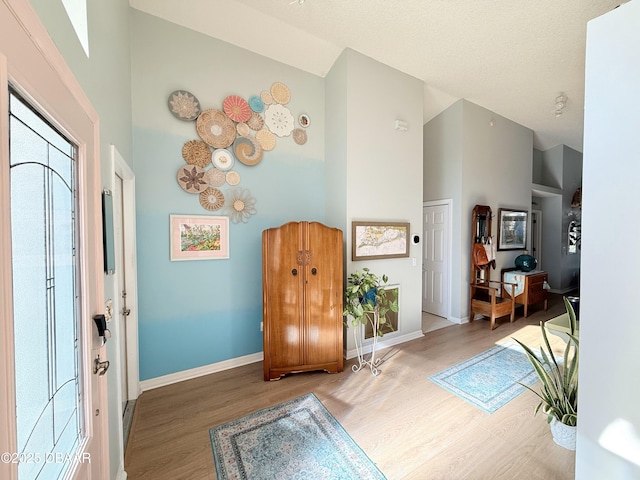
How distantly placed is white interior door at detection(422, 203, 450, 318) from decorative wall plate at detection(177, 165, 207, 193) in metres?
3.63

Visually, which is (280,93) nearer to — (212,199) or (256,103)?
(256,103)

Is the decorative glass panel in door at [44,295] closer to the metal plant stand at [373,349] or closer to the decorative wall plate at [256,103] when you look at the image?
the decorative wall plate at [256,103]

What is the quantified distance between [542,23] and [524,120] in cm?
236

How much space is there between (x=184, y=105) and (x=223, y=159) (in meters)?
0.59

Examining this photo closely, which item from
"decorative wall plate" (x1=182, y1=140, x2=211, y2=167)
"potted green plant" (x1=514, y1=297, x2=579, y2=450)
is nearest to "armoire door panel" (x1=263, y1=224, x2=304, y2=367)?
"decorative wall plate" (x1=182, y1=140, x2=211, y2=167)

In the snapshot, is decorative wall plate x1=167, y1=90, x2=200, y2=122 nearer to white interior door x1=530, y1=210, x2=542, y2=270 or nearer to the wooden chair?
the wooden chair

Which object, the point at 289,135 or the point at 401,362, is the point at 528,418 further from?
the point at 289,135

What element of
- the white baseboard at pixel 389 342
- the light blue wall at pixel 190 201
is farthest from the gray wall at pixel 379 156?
the light blue wall at pixel 190 201

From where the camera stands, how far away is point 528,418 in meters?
1.94

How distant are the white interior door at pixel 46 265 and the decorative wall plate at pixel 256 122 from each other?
173 cm

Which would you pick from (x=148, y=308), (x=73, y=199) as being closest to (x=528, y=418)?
(x=73, y=199)

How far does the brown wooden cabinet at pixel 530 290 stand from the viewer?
4016 mm

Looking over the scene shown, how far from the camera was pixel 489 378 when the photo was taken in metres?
2.45

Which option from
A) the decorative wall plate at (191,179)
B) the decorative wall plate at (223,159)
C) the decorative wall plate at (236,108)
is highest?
the decorative wall plate at (236,108)
